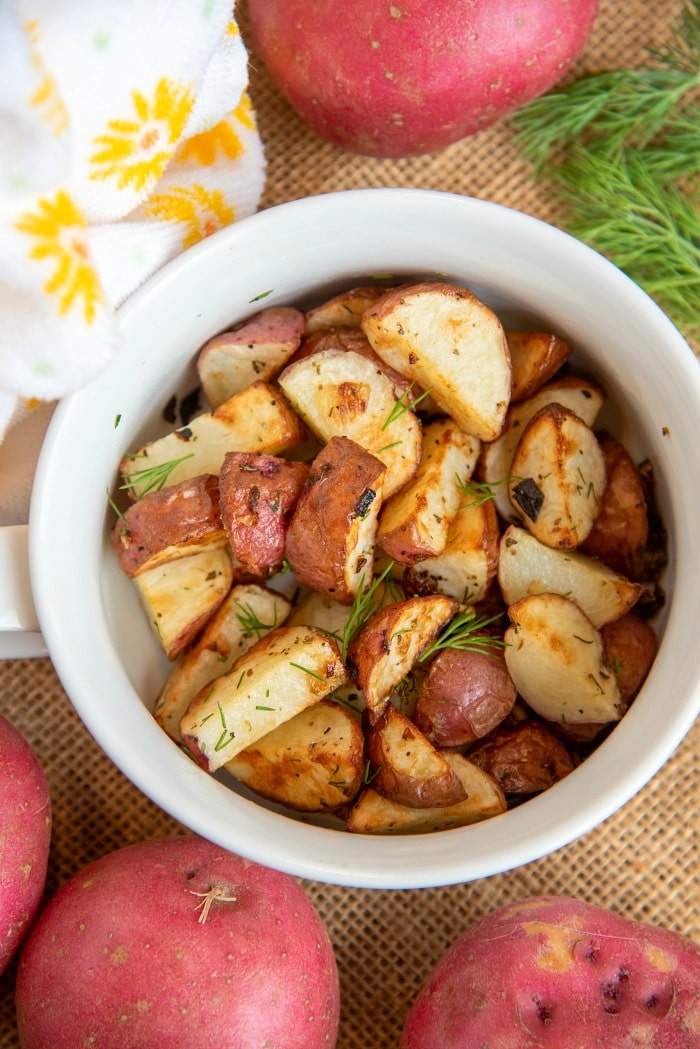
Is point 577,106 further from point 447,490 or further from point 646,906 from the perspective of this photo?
point 646,906

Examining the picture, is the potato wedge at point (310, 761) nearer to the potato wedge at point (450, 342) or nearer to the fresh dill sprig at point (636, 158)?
the potato wedge at point (450, 342)

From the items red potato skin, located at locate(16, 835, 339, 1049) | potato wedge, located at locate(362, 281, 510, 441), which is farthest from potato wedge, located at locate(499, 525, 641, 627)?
red potato skin, located at locate(16, 835, 339, 1049)

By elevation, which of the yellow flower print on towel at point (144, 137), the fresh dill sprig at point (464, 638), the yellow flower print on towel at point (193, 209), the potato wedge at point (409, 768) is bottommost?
the potato wedge at point (409, 768)

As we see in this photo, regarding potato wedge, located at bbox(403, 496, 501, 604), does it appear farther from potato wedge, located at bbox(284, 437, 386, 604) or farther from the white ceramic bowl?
the white ceramic bowl

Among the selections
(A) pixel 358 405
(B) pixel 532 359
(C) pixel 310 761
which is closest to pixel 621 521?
(B) pixel 532 359

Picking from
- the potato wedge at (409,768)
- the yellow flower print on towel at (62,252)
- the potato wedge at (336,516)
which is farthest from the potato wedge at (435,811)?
the yellow flower print on towel at (62,252)

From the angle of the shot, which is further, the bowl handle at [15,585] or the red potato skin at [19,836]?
the red potato skin at [19,836]
